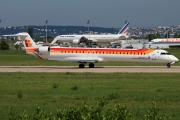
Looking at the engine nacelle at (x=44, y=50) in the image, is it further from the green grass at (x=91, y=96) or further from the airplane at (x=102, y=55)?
the green grass at (x=91, y=96)

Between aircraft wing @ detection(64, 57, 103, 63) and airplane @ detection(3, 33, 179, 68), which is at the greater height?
airplane @ detection(3, 33, 179, 68)

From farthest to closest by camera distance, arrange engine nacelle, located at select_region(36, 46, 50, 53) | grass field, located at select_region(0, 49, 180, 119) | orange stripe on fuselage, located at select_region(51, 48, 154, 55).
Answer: engine nacelle, located at select_region(36, 46, 50, 53)
orange stripe on fuselage, located at select_region(51, 48, 154, 55)
grass field, located at select_region(0, 49, 180, 119)

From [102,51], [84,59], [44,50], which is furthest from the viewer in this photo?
[44,50]

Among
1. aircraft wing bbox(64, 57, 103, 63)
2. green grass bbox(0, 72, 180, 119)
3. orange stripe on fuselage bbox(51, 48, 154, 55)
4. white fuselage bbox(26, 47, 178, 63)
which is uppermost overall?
orange stripe on fuselage bbox(51, 48, 154, 55)

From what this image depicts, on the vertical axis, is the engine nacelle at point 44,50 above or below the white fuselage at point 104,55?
above

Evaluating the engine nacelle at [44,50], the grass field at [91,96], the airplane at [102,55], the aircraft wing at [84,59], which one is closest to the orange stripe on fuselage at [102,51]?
the airplane at [102,55]

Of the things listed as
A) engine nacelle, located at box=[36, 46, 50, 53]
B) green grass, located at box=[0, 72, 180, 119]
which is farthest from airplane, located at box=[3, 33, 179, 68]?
green grass, located at box=[0, 72, 180, 119]

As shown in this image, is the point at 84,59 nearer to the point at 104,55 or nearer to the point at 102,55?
the point at 102,55

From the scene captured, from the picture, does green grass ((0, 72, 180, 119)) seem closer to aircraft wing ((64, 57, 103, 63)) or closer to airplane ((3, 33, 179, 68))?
airplane ((3, 33, 179, 68))

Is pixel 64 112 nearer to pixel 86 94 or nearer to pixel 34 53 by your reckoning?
pixel 86 94

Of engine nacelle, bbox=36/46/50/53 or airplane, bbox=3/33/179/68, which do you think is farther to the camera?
engine nacelle, bbox=36/46/50/53

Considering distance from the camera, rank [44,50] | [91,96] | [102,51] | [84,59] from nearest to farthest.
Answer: [91,96], [84,59], [102,51], [44,50]

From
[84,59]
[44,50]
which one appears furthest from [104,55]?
[44,50]

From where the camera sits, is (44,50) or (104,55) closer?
(104,55)
